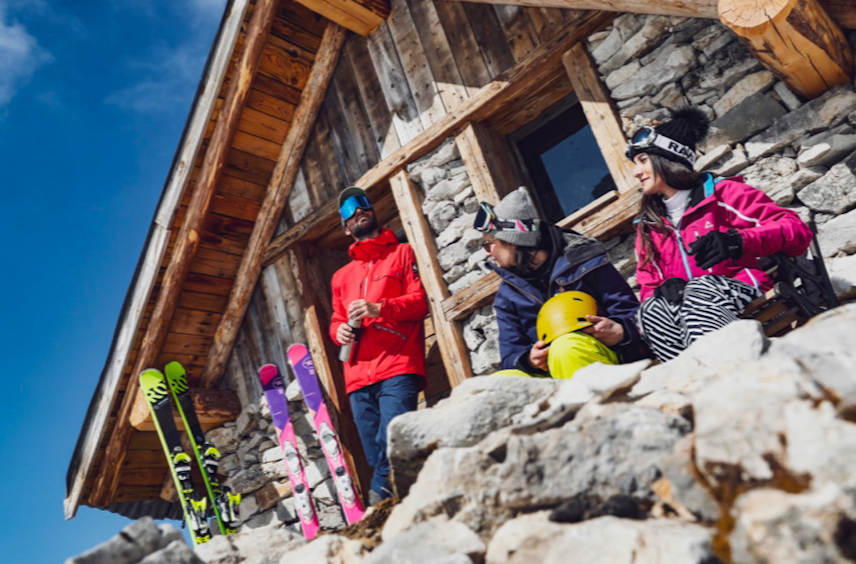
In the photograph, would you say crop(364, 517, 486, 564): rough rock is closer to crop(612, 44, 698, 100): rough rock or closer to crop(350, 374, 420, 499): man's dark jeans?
crop(350, 374, 420, 499): man's dark jeans

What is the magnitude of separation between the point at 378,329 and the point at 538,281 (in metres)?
1.37

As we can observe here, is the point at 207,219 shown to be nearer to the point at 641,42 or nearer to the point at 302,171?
the point at 302,171

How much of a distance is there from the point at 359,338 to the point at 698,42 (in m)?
2.99

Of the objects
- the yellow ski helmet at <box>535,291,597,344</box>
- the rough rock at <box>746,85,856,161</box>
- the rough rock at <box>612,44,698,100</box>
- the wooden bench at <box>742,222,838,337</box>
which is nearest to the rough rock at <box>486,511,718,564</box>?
the yellow ski helmet at <box>535,291,597,344</box>

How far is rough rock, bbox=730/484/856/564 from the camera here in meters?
1.22

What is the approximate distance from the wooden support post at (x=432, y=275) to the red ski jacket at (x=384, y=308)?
6.5 inches

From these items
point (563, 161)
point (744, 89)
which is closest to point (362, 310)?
point (563, 161)

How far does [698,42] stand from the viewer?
415cm

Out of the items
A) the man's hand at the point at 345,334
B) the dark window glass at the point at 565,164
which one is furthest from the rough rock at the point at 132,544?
the dark window glass at the point at 565,164

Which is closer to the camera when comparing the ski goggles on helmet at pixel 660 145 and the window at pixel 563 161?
the ski goggles on helmet at pixel 660 145

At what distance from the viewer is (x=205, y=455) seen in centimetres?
581

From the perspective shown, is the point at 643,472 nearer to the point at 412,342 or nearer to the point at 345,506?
the point at 412,342

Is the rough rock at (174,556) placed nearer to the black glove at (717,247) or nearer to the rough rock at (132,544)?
the rough rock at (132,544)

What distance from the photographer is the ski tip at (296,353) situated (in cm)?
586
